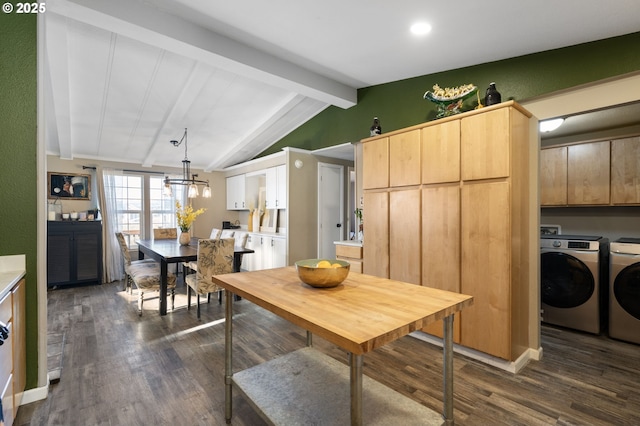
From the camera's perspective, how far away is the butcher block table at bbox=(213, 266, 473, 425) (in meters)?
1.05

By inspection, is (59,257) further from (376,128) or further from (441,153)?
(441,153)

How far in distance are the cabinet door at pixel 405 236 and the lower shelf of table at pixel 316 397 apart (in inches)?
49.5

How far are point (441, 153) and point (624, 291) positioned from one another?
7.18 feet

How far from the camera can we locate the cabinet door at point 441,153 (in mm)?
2555

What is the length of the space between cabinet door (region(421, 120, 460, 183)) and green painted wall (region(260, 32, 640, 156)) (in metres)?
0.55

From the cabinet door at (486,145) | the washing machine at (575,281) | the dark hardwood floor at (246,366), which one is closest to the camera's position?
the dark hardwood floor at (246,366)

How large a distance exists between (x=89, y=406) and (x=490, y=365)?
A: 9.53ft

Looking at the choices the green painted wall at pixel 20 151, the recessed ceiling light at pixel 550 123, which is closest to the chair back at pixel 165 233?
the green painted wall at pixel 20 151

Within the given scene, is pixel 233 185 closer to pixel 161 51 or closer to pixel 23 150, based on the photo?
pixel 161 51

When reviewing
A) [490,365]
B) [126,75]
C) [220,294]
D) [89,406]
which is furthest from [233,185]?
[490,365]

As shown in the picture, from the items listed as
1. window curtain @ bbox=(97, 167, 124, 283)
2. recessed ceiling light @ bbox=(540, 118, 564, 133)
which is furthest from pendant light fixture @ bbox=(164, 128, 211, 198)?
recessed ceiling light @ bbox=(540, 118, 564, 133)

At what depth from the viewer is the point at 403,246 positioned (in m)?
2.96

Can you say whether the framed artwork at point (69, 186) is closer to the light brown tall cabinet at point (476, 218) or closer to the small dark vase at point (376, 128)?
the small dark vase at point (376, 128)

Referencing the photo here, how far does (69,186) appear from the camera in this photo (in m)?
5.21
